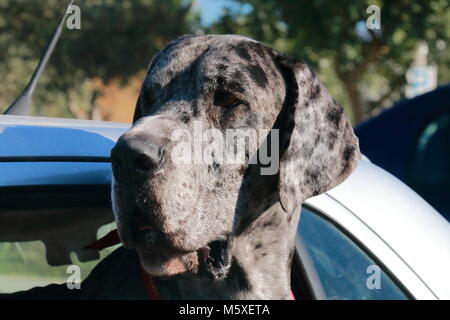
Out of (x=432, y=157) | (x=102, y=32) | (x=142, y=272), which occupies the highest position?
(x=142, y=272)

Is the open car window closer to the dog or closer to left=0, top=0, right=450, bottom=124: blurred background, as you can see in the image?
the dog

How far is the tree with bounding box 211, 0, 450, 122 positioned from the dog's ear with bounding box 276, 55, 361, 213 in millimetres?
13519

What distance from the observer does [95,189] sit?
8.42 feet

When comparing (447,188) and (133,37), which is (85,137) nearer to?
(447,188)

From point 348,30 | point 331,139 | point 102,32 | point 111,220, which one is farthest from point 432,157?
point 102,32

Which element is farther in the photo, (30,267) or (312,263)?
(30,267)

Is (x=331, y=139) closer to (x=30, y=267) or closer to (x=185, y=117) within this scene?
(x=185, y=117)

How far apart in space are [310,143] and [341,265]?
466 mm

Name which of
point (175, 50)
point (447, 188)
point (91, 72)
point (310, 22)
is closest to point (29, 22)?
point (91, 72)

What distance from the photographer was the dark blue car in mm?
6547

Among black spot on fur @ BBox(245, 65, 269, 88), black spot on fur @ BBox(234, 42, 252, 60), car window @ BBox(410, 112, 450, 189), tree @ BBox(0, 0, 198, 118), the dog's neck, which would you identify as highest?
black spot on fur @ BBox(234, 42, 252, 60)

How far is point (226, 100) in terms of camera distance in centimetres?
283

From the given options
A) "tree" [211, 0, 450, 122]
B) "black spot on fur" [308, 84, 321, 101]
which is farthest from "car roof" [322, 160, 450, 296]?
"tree" [211, 0, 450, 122]

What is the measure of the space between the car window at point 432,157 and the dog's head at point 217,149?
12.6 feet
